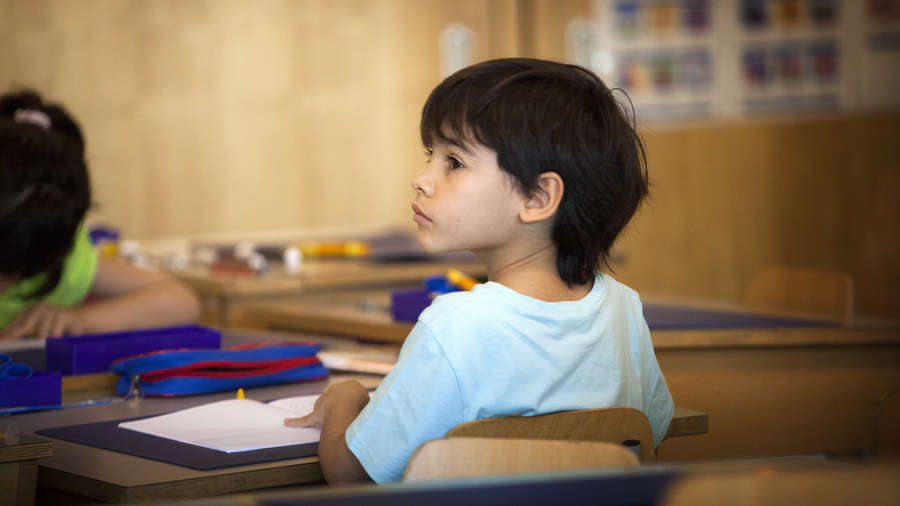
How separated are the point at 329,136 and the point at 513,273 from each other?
3.68 meters

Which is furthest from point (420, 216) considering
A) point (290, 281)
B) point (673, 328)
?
point (290, 281)

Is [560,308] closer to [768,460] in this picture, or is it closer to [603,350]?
[603,350]

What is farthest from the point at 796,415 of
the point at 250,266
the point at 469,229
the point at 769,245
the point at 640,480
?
the point at 769,245

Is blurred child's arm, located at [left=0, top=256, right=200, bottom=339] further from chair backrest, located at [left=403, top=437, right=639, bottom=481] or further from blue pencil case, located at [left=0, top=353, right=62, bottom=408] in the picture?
chair backrest, located at [left=403, top=437, right=639, bottom=481]

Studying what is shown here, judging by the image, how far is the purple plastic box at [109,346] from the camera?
4.69 feet

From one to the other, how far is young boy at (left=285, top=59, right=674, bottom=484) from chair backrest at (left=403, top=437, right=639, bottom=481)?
12 centimetres

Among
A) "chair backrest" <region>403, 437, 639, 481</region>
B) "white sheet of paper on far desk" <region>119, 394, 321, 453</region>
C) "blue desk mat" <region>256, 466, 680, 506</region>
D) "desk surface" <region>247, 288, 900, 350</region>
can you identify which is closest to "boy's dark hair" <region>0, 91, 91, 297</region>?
"desk surface" <region>247, 288, 900, 350</region>

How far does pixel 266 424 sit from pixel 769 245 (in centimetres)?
364

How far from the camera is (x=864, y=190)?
4.21 m

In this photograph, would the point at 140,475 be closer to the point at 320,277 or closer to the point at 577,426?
the point at 577,426

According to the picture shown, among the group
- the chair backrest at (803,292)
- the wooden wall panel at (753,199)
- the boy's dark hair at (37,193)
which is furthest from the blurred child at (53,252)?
the wooden wall panel at (753,199)

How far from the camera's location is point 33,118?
186 centimetres

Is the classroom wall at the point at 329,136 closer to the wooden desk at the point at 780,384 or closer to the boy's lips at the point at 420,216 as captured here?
the wooden desk at the point at 780,384

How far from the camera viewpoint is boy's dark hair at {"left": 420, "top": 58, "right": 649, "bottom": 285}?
3.32ft
